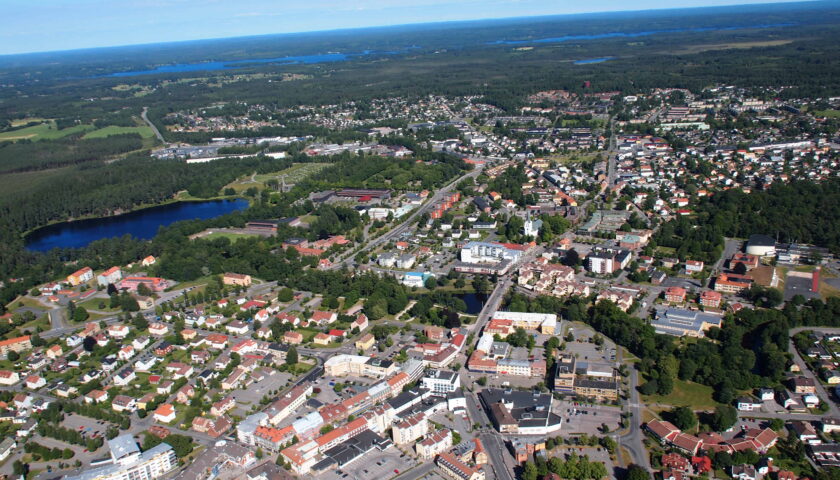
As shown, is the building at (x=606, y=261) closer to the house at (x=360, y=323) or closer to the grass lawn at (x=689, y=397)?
the grass lawn at (x=689, y=397)

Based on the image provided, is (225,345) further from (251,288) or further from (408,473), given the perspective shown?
(408,473)

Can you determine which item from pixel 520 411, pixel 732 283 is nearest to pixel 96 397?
pixel 520 411

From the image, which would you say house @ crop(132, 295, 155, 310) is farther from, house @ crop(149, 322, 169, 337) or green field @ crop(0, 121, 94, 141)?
green field @ crop(0, 121, 94, 141)

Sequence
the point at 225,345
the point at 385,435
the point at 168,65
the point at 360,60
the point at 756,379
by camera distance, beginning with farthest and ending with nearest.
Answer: the point at 168,65 → the point at 360,60 → the point at 225,345 → the point at 756,379 → the point at 385,435

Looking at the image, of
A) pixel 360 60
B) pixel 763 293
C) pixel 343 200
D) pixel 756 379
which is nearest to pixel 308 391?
pixel 756 379

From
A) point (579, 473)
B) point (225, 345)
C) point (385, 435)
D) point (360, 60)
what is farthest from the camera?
point (360, 60)

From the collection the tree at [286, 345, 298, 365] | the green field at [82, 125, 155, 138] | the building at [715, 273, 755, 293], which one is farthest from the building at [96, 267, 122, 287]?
the green field at [82, 125, 155, 138]

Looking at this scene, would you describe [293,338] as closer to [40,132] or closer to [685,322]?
[685,322]
